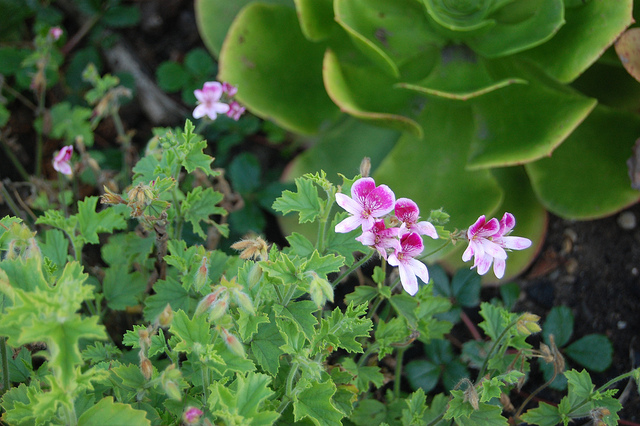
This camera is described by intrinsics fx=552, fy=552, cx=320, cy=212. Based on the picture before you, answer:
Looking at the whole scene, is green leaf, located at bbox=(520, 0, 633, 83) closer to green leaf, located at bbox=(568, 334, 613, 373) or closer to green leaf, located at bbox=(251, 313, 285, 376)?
green leaf, located at bbox=(568, 334, 613, 373)

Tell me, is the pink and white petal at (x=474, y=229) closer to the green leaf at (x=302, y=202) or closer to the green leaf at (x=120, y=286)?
the green leaf at (x=302, y=202)

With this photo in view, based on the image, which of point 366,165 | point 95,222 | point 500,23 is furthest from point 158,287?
point 500,23

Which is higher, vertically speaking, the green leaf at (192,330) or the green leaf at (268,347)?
the green leaf at (192,330)

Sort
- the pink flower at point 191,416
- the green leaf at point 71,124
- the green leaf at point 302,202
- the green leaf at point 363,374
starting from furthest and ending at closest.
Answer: the green leaf at point 71,124 → the green leaf at point 363,374 → the green leaf at point 302,202 → the pink flower at point 191,416

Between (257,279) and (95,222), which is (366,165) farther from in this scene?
(95,222)

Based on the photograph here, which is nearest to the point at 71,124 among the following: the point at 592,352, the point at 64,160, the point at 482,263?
the point at 64,160

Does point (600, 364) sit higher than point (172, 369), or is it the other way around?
point (172, 369)

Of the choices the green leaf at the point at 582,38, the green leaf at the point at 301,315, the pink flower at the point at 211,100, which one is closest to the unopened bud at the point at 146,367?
the green leaf at the point at 301,315
